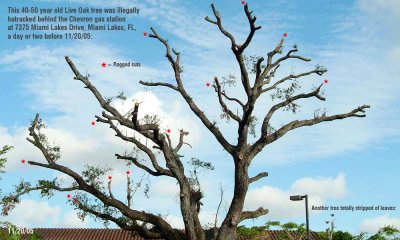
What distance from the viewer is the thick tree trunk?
22625 mm

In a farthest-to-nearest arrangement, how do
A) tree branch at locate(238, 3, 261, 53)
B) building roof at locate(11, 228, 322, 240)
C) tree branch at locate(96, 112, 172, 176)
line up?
building roof at locate(11, 228, 322, 240) < tree branch at locate(96, 112, 172, 176) < tree branch at locate(238, 3, 261, 53)

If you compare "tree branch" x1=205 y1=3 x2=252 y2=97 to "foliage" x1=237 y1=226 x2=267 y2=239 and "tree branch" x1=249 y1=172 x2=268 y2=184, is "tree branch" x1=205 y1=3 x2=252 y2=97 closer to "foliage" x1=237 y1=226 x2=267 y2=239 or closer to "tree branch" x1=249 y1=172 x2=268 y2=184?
"tree branch" x1=249 y1=172 x2=268 y2=184

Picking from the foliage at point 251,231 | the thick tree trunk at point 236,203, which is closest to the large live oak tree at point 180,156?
the thick tree trunk at point 236,203

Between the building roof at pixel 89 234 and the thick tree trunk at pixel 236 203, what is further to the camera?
the building roof at pixel 89 234

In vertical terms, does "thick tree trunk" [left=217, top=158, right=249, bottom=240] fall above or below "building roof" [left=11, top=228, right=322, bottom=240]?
below

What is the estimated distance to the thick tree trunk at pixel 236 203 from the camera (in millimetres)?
22625

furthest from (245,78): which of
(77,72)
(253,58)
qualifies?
(77,72)

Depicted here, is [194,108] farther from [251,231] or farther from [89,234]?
[89,234]

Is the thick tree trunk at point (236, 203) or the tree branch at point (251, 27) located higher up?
the tree branch at point (251, 27)

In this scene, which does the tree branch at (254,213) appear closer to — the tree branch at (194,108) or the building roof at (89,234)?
the tree branch at (194,108)

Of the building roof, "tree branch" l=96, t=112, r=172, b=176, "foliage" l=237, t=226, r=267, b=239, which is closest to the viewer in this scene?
"tree branch" l=96, t=112, r=172, b=176

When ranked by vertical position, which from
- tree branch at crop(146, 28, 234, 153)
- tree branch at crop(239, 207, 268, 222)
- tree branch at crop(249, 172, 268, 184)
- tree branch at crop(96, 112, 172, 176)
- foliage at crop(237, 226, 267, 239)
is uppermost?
tree branch at crop(146, 28, 234, 153)

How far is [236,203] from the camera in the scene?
22.9m

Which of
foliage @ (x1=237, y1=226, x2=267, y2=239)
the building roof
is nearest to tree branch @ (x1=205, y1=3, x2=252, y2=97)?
foliage @ (x1=237, y1=226, x2=267, y2=239)
